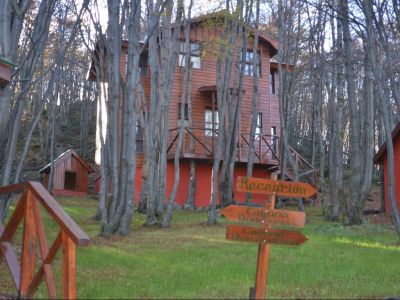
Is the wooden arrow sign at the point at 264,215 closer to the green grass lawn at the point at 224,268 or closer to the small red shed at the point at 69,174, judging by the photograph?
the green grass lawn at the point at 224,268

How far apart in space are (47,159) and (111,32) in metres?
24.7

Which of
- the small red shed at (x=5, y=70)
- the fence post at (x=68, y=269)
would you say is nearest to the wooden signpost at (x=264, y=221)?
the fence post at (x=68, y=269)

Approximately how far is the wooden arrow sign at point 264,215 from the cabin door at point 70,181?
25.6m

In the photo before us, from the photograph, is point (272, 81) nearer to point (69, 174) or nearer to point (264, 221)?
point (69, 174)

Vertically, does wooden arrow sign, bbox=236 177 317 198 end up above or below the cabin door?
above

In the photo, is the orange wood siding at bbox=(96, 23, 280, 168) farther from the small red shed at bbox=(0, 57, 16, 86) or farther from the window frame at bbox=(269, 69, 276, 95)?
the small red shed at bbox=(0, 57, 16, 86)

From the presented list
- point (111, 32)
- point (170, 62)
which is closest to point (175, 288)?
point (111, 32)

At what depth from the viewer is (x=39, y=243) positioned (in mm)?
4930

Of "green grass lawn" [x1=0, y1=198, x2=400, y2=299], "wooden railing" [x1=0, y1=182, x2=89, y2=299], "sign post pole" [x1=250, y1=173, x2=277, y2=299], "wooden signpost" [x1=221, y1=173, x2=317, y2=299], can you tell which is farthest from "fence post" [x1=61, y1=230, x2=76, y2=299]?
"sign post pole" [x1=250, y1=173, x2=277, y2=299]

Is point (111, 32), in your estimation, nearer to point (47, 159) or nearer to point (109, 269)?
point (109, 269)

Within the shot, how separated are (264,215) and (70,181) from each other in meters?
26.2

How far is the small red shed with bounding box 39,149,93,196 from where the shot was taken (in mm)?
27812

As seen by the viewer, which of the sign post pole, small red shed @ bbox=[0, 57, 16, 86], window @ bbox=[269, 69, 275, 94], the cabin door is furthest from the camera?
the cabin door

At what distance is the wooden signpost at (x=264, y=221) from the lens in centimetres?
497
